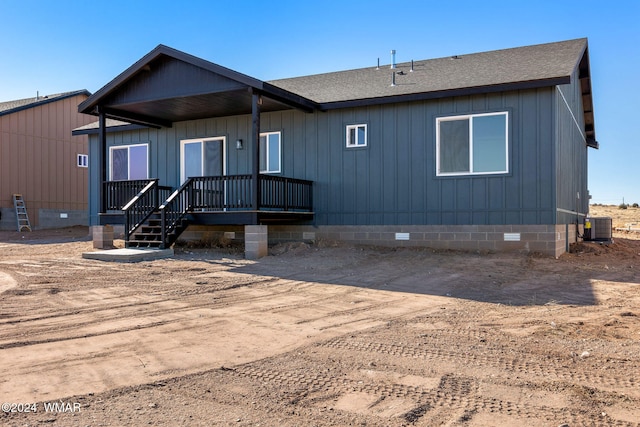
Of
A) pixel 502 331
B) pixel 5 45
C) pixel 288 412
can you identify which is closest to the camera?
pixel 288 412

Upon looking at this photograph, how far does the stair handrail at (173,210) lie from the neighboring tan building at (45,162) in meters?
12.9

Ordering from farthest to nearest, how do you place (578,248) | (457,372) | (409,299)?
(578,248) → (409,299) → (457,372)

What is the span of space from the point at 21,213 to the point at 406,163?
56.4ft

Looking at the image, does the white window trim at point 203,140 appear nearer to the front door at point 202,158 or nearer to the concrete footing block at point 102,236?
the front door at point 202,158

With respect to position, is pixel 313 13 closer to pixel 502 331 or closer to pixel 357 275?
pixel 357 275

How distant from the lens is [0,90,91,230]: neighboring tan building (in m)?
21.5

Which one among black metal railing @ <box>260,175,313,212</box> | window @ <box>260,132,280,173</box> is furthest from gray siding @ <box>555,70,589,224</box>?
window @ <box>260,132,280,173</box>

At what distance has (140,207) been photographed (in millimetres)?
12805

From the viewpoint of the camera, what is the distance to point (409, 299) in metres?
7.32

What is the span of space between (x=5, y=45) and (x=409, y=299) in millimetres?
17860

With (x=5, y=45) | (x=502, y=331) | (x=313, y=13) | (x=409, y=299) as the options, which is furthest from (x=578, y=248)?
(x=5, y=45)

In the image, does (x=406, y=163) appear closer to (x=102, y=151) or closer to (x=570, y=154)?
(x=570, y=154)

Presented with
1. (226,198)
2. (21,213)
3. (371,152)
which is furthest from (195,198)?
(21,213)

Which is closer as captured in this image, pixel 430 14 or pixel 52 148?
pixel 430 14
